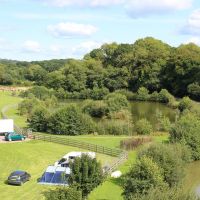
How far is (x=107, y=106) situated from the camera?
73938 mm

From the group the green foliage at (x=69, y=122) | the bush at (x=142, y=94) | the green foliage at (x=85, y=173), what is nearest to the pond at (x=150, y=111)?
the bush at (x=142, y=94)

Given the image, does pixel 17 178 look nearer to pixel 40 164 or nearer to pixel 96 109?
pixel 40 164

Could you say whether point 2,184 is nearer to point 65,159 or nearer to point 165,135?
point 65,159

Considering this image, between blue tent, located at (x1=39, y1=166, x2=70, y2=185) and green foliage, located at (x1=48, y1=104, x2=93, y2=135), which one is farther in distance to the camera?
green foliage, located at (x1=48, y1=104, x2=93, y2=135)

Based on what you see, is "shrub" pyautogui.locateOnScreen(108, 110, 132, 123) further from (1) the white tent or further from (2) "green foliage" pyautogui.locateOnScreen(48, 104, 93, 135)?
(1) the white tent

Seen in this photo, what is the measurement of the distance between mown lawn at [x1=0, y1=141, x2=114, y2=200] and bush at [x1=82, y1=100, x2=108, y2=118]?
2626 cm

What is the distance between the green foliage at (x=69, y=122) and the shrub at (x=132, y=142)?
823cm

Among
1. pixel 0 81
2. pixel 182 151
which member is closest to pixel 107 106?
pixel 182 151

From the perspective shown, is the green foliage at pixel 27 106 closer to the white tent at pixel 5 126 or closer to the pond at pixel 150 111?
the pond at pixel 150 111

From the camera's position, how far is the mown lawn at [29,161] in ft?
103

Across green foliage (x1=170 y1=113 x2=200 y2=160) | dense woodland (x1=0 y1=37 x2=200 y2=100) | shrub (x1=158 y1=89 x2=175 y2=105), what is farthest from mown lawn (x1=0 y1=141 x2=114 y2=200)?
dense woodland (x1=0 y1=37 x2=200 y2=100)

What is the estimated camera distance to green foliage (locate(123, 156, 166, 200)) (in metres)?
30.0

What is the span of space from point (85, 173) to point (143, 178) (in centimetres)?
411

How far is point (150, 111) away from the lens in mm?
89375
